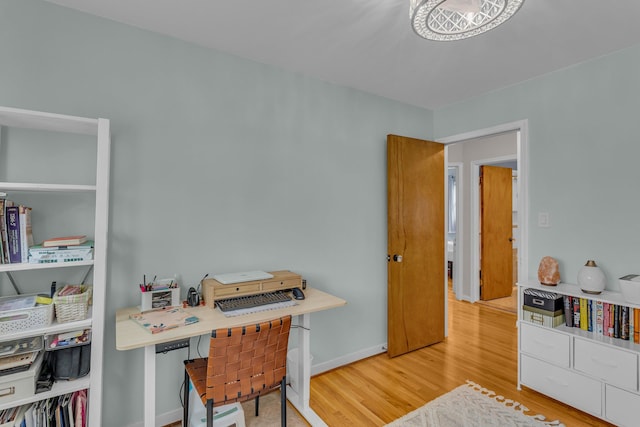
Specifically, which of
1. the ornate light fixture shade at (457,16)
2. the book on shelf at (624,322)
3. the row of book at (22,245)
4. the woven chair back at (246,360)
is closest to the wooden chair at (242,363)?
the woven chair back at (246,360)

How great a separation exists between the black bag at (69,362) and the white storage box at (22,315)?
18 centimetres

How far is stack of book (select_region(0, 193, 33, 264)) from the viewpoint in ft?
4.84

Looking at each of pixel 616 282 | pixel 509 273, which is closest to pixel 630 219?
pixel 616 282

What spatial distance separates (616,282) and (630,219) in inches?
17.5

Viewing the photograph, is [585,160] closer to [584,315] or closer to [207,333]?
[584,315]

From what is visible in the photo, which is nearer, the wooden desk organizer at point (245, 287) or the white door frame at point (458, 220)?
the wooden desk organizer at point (245, 287)

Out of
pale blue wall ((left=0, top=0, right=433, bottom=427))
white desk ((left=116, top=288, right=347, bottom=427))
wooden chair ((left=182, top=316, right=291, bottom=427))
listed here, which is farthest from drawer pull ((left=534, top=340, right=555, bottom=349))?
wooden chair ((left=182, top=316, right=291, bottom=427))

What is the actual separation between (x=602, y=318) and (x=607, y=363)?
29cm

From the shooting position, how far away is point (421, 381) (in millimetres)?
2641

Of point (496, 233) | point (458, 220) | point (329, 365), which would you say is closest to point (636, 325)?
point (329, 365)

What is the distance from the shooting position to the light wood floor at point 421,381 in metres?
2.22

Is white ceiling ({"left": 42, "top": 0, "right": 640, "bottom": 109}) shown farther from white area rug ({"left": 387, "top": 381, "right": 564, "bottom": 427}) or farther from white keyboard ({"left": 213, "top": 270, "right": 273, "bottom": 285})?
white area rug ({"left": 387, "top": 381, "right": 564, "bottom": 427})

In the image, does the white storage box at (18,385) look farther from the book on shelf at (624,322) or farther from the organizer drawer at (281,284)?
the book on shelf at (624,322)

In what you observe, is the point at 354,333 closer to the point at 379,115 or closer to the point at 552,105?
the point at 379,115
